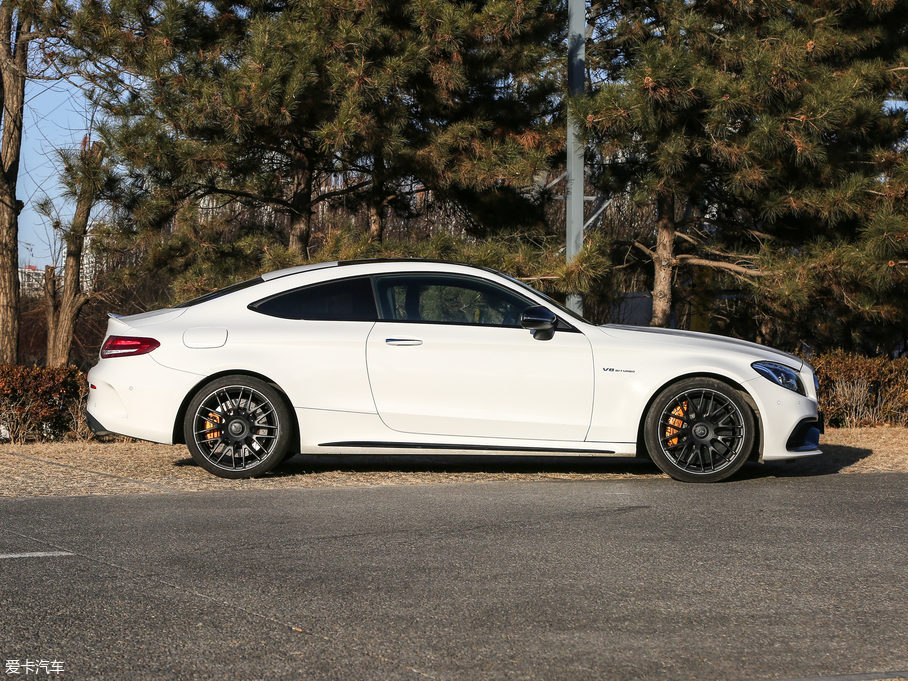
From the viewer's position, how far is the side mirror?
7.53m

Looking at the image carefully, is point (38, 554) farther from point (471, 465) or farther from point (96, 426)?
point (471, 465)

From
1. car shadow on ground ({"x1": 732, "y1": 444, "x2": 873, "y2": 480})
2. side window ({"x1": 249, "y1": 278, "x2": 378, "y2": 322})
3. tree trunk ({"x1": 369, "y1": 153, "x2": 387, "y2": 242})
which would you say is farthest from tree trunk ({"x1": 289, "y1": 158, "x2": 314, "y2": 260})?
car shadow on ground ({"x1": 732, "y1": 444, "x2": 873, "y2": 480})

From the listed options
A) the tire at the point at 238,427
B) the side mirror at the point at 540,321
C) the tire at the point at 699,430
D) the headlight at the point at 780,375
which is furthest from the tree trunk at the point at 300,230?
the headlight at the point at 780,375

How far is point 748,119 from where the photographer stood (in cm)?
1166

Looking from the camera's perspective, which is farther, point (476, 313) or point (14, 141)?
point (14, 141)

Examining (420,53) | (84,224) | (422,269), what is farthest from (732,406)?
(84,224)

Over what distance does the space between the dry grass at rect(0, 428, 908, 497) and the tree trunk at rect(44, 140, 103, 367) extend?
4.10 m

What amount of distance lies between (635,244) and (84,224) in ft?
26.2

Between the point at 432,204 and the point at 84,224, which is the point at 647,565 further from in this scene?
the point at 84,224

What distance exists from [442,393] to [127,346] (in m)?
2.39

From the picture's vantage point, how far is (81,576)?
4.66m

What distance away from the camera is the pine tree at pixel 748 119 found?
11.0 m

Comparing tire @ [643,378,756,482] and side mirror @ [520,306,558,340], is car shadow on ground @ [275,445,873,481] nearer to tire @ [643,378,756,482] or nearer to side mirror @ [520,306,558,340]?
tire @ [643,378,756,482]

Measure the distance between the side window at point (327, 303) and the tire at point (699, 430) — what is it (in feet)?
7.52
